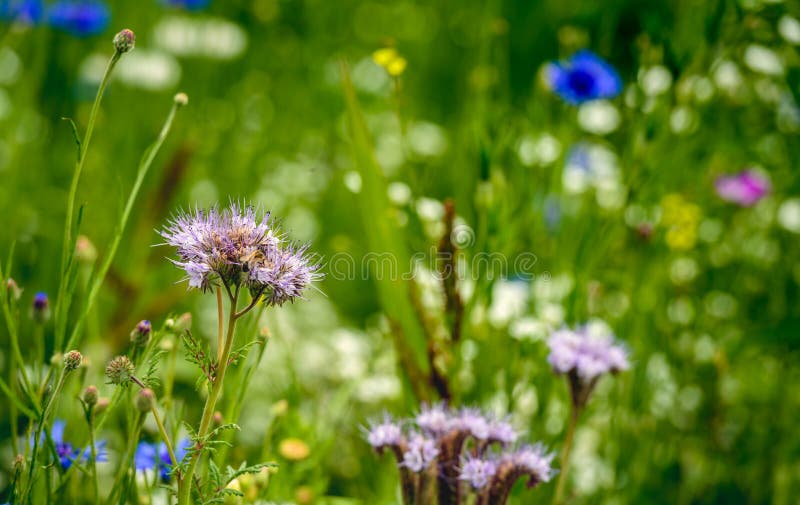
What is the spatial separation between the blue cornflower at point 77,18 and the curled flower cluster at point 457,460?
187 centimetres

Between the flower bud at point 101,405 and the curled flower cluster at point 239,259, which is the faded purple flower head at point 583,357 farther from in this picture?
the flower bud at point 101,405

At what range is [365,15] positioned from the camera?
351 centimetres

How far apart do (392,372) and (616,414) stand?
492 mm

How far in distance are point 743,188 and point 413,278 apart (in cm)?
111

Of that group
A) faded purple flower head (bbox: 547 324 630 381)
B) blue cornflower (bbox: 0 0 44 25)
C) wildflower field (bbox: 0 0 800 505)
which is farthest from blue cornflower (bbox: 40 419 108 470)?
blue cornflower (bbox: 0 0 44 25)

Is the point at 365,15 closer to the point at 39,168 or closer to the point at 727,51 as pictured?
the point at 39,168

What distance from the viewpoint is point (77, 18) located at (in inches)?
91.9

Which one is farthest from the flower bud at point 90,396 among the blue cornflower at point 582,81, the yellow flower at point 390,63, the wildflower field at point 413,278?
the blue cornflower at point 582,81

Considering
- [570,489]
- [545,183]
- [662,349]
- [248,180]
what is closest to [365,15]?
[248,180]

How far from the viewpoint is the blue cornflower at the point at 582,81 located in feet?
5.07

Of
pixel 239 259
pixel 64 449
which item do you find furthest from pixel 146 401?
pixel 64 449

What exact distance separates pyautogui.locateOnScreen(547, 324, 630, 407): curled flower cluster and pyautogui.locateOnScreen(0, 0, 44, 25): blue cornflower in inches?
60.7

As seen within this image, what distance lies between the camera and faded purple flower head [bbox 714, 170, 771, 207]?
1.98 m

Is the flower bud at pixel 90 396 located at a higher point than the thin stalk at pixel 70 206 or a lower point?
lower
